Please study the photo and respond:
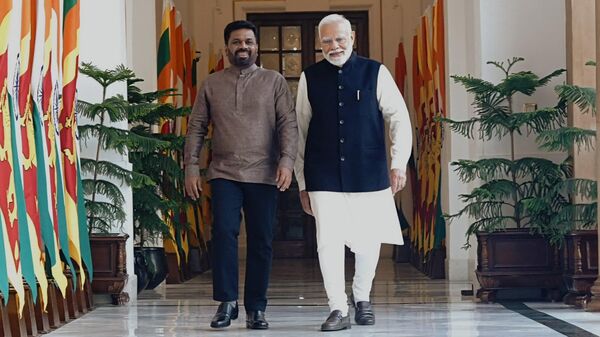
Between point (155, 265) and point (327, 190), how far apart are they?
348 centimetres

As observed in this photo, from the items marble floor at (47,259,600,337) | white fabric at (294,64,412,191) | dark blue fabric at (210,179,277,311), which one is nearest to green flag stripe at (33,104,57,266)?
marble floor at (47,259,600,337)

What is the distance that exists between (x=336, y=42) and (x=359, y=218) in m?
0.84

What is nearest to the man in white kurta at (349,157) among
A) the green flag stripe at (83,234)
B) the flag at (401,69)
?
the green flag stripe at (83,234)

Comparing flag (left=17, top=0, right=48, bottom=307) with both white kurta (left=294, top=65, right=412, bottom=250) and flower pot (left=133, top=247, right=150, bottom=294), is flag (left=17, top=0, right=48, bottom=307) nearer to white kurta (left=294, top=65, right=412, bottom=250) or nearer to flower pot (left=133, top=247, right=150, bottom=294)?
white kurta (left=294, top=65, right=412, bottom=250)

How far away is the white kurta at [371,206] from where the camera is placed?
608 cm

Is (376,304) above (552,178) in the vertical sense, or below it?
below

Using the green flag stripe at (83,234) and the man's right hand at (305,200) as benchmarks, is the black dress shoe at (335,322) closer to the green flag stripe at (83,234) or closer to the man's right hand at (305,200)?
the man's right hand at (305,200)

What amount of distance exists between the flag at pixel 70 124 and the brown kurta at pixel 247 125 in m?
1.22

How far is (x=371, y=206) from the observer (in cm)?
616

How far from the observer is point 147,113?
8562 mm

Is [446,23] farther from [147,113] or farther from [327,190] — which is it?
[327,190]

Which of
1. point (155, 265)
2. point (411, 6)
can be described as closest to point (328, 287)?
point (155, 265)

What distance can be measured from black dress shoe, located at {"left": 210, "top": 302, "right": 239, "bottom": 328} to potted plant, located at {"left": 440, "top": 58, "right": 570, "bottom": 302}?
230cm

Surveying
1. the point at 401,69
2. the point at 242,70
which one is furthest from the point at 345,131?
the point at 401,69
